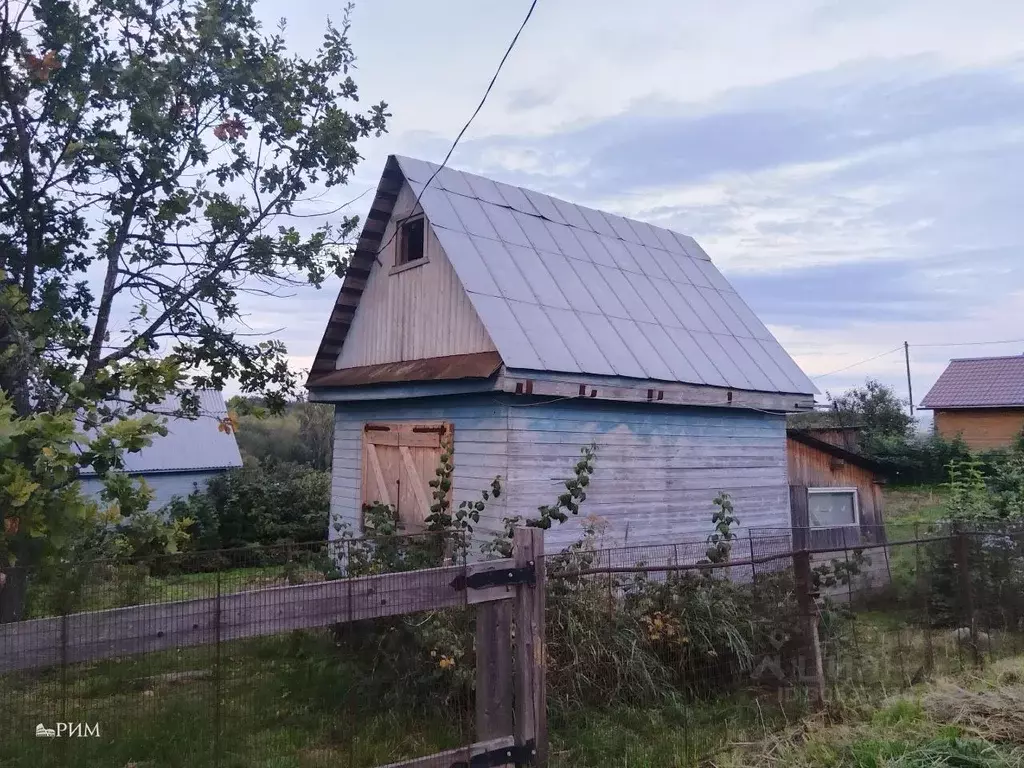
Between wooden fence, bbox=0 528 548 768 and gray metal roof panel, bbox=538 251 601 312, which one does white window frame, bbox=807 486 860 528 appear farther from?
wooden fence, bbox=0 528 548 768

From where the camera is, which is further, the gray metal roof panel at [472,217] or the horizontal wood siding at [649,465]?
the gray metal roof panel at [472,217]

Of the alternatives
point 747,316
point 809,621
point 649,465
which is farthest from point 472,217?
point 809,621

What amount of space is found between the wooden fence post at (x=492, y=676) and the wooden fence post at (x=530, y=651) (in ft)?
0.24

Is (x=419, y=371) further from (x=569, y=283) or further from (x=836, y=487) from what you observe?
(x=836, y=487)

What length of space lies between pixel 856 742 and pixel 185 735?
416 cm

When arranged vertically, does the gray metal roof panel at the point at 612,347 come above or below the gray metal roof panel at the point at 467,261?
below

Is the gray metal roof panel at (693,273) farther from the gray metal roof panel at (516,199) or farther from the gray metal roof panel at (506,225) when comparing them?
the gray metal roof panel at (506,225)

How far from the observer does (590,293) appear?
9859 mm

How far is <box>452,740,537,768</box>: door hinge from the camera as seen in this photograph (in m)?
4.10

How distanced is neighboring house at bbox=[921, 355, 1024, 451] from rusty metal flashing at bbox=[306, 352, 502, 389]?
28581 millimetres

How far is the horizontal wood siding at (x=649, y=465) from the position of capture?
8.05 m

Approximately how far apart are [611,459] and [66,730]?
6166 mm

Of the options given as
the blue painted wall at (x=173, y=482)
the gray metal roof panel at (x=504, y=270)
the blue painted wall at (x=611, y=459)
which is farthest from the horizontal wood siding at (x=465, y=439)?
the blue painted wall at (x=173, y=482)

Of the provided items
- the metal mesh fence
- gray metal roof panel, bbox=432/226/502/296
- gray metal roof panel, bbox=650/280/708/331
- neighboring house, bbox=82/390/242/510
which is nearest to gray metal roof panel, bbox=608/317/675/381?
gray metal roof panel, bbox=650/280/708/331
